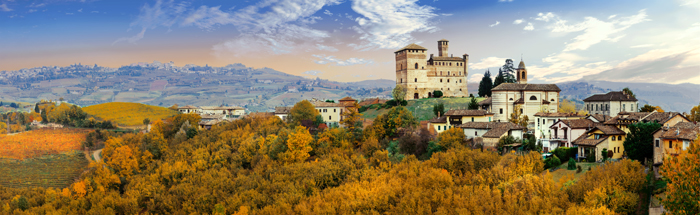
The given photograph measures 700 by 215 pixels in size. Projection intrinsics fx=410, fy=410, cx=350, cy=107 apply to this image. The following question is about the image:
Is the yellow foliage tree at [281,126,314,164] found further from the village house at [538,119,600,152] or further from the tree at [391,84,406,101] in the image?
the tree at [391,84,406,101]

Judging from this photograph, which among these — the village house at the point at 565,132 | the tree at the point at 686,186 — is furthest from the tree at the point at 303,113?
the tree at the point at 686,186

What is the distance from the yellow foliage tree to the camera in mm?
47250

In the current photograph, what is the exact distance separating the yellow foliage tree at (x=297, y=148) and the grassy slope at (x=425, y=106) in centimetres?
1920

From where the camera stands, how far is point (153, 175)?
165 feet

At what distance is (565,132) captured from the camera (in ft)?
117

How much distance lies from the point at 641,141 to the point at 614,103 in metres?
23.2

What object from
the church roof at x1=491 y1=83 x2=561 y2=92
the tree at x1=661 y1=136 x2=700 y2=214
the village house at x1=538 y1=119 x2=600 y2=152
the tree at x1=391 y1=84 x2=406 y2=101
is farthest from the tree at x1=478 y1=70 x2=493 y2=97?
the tree at x1=661 y1=136 x2=700 y2=214

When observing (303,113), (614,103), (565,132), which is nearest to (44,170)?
(303,113)

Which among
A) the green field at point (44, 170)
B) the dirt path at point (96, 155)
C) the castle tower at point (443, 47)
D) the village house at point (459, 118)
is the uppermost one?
the castle tower at point (443, 47)

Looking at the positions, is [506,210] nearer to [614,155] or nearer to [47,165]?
[614,155]

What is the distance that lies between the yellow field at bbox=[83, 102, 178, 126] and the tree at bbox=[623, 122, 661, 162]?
110307mm

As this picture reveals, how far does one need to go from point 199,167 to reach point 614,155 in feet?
146

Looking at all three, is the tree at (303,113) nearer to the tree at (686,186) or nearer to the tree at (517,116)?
the tree at (517,116)

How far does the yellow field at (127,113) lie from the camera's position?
11212 cm
